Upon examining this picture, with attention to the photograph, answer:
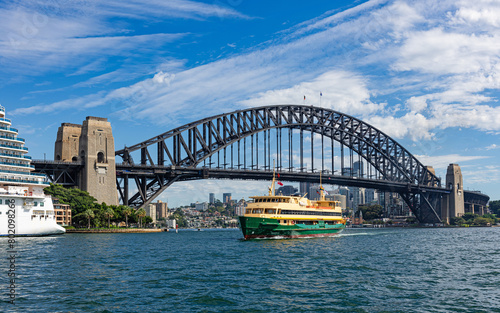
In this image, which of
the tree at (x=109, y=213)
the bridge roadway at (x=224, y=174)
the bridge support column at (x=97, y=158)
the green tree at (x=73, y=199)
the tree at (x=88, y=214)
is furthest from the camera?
the bridge roadway at (x=224, y=174)

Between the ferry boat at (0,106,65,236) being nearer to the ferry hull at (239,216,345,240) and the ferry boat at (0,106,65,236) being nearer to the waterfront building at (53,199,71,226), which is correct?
the waterfront building at (53,199,71,226)

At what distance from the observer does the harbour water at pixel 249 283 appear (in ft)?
78.9

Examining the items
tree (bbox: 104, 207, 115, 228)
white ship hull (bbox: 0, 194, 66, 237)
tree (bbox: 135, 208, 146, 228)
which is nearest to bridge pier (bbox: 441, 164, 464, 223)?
tree (bbox: 135, 208, 146, 228)

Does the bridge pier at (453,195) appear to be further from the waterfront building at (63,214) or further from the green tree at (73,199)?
the waterfront building at (63,214)

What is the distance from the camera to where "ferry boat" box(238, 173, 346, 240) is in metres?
65.2

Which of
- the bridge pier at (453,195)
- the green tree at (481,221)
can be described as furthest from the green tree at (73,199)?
the green tree at (481,221)

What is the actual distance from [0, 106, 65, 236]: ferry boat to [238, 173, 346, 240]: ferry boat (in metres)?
26.7

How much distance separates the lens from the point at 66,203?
3482 inches

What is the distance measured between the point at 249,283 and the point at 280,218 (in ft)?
118

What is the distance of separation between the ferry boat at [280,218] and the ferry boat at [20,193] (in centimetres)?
2669

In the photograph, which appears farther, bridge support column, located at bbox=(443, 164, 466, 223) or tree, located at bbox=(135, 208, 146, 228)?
bridge support column, located at bbox=(443, 164, 466, 223)

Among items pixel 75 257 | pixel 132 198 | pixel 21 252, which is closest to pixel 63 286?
pixel 75 257

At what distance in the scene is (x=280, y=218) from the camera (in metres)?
66.2

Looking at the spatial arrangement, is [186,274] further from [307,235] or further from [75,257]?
[307,235]
